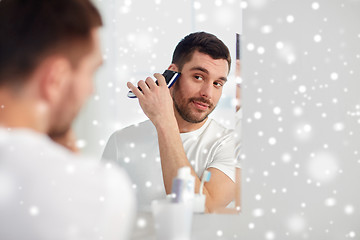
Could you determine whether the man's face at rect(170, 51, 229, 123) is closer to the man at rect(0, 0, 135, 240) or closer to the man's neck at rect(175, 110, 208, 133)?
the man's neck at rect(175, 110, 208, 133)

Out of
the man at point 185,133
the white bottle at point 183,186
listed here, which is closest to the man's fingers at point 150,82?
the man at point 185,133

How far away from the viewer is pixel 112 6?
0.83m

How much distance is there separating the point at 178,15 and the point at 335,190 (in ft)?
1.89

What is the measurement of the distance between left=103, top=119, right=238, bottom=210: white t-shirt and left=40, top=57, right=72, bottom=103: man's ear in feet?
0.55

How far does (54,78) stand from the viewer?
744 mm

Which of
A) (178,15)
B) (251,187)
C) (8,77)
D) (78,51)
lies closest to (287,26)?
(178,15)

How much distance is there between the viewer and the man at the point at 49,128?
704mm

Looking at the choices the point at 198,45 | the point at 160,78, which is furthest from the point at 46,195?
the point at 198,45

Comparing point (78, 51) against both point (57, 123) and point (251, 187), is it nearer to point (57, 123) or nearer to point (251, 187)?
point (57, 123)

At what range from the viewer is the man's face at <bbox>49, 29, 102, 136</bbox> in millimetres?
761

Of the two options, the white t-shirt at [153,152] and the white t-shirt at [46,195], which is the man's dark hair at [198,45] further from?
the white t-shirt at [46,195]

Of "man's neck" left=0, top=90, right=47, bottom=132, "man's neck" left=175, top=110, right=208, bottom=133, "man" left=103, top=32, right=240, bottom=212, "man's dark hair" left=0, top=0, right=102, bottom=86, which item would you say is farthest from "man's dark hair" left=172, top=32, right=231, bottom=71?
"man's neck" left=0, top=90, right=47, bottom=132

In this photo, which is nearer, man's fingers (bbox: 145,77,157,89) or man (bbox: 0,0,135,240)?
man (bbox: 0,0,135,240)

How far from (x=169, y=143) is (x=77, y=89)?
0.83 ft
